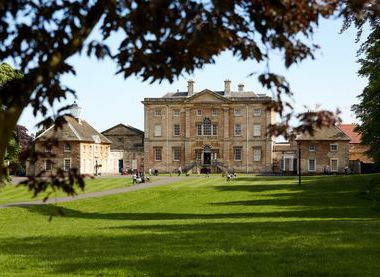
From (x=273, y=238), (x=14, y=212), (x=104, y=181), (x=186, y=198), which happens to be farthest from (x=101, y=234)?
(x=104, y=181)

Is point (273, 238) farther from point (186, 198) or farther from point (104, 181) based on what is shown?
point (104, 181)

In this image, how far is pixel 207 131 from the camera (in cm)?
9269

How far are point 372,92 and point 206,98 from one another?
5556 cm

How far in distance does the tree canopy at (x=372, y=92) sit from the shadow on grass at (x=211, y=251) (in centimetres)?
1423

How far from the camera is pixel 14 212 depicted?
36.6 m

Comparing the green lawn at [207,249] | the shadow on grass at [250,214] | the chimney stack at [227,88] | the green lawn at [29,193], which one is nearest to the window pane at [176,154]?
the chimney stack at [227,88]

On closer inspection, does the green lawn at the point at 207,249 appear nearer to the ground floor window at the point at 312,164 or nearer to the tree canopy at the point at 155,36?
the tree canopy at the point at 155,36

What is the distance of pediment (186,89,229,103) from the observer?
91.8 meters

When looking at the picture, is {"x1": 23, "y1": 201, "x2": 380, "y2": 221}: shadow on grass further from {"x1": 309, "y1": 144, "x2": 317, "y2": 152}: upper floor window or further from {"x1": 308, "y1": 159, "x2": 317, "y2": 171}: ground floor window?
{"x1": 309, "y1": 144, "x2": 317, "y2": 152}: upper floor window

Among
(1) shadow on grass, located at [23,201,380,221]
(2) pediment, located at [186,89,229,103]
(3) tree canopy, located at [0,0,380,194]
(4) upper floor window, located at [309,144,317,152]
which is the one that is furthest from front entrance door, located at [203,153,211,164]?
(3) tree canopy, located at [0,0,380,194]

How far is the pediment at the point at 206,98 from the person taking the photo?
91.8m

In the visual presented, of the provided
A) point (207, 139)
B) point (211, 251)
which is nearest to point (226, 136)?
point (207, 139)

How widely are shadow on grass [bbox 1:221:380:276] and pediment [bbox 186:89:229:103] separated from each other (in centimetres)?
6928

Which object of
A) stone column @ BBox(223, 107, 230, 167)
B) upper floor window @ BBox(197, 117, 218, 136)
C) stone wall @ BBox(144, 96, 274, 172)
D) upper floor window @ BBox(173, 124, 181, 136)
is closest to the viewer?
stone wall @ BBox(144, 96, 274, 172)
